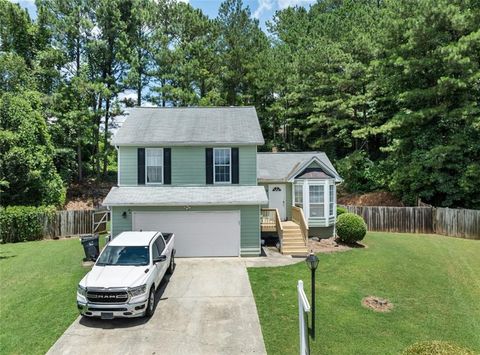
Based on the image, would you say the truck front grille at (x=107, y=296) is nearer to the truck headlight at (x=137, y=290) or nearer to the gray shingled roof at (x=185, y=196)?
the truck headlight at (x=137, y=290)

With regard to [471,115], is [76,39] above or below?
above

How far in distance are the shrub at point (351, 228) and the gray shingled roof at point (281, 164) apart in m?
2.69

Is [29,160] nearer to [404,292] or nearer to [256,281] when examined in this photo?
[256,281]

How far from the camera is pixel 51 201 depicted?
24.1 m

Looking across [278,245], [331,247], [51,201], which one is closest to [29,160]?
[51,201]

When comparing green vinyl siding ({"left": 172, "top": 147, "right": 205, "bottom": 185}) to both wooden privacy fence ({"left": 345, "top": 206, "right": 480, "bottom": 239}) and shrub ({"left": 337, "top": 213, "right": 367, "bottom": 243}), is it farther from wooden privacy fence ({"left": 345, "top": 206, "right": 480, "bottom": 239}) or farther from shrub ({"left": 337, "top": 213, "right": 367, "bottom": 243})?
wooden privacy fence ({"left": 345, "top": 206, "right": 480, "bottom": 239})

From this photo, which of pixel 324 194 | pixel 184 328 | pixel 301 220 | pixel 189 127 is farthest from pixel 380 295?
pixel 189 127

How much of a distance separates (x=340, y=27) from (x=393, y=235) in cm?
2221

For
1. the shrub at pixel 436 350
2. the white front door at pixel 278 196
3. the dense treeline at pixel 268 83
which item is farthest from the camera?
the dense treeline at pixel 268 83

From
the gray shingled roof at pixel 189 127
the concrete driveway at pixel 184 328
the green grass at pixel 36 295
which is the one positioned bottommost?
the concrete driveway at pixel 184 328

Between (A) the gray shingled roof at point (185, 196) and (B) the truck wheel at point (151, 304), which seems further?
(A) the gray shingled roof at point (185, 196)

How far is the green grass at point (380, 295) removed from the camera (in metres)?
7.85

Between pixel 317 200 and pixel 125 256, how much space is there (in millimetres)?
10950

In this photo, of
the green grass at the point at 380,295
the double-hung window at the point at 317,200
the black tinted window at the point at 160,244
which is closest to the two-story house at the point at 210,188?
the double-hung window at the point at 317,200
